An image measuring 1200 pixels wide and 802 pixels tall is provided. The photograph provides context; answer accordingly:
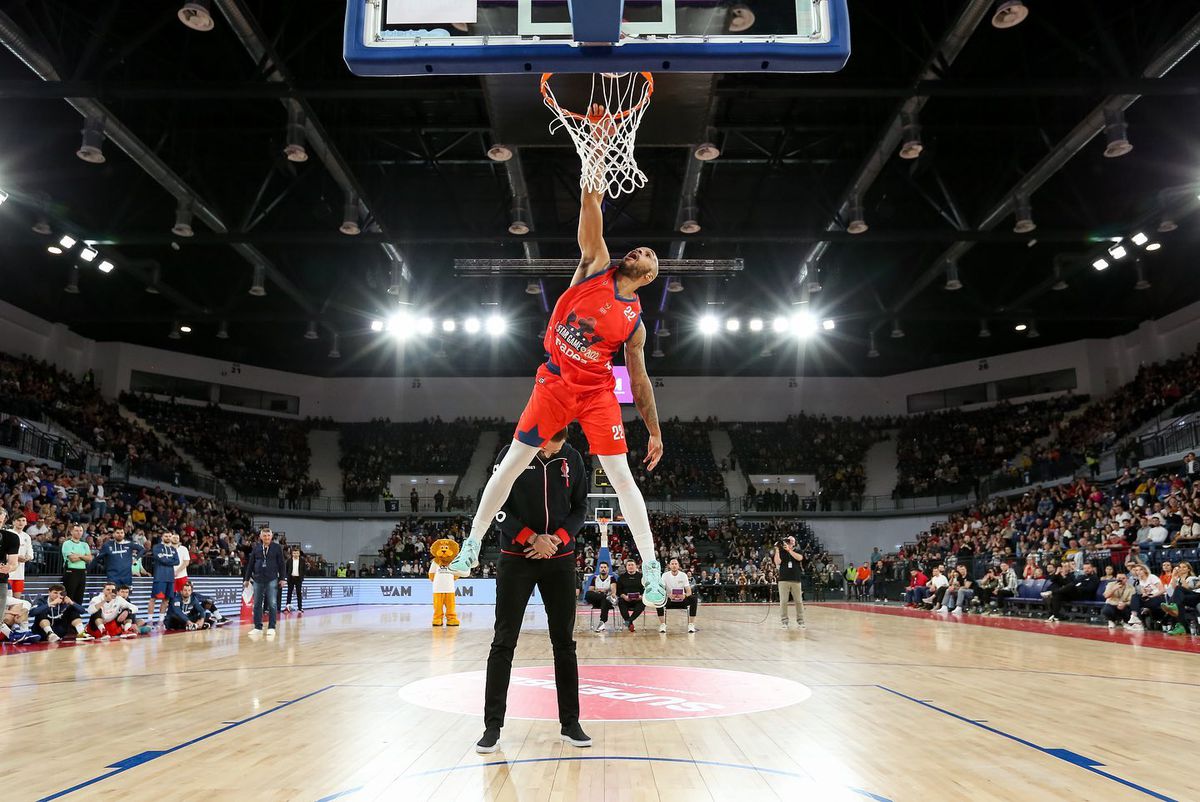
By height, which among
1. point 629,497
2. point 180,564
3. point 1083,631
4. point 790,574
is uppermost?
point 629,497

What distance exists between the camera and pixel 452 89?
1260 centimetres

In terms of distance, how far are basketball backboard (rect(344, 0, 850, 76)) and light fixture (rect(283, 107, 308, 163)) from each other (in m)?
8.58

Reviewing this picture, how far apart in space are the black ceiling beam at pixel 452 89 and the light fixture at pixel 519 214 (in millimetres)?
3380

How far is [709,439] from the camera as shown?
3719 cm

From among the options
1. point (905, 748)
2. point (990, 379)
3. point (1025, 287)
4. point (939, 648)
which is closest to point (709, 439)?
point (990, 379)

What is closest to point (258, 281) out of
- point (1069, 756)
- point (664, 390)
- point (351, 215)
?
point (351, 215)

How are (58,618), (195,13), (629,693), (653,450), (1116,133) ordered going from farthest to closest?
(58,618) < (1116,133) < (195,13) < (629,693) < (653,450)

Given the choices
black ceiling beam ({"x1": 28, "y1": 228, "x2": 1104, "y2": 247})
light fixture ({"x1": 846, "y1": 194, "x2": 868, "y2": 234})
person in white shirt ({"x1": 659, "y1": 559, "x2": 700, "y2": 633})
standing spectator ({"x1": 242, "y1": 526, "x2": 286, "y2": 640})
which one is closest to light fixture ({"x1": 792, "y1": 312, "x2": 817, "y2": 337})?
black ceiling beam ({"x1": 28, "y1": 228, "x2": 1104, "y2": 247})

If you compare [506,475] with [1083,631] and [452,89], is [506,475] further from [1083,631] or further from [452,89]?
[1083,631]

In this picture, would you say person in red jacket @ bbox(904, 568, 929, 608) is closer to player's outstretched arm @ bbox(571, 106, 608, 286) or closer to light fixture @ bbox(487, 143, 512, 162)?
light fixture @ bbox(487, 143, 512, 162)

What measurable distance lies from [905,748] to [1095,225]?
Answer: 1608 centimetres

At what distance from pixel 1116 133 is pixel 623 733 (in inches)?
476

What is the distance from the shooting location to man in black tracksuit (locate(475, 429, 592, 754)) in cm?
480

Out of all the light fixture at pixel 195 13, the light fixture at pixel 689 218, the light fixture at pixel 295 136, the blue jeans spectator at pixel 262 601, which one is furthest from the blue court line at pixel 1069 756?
the light fixture at pixel 295 136
